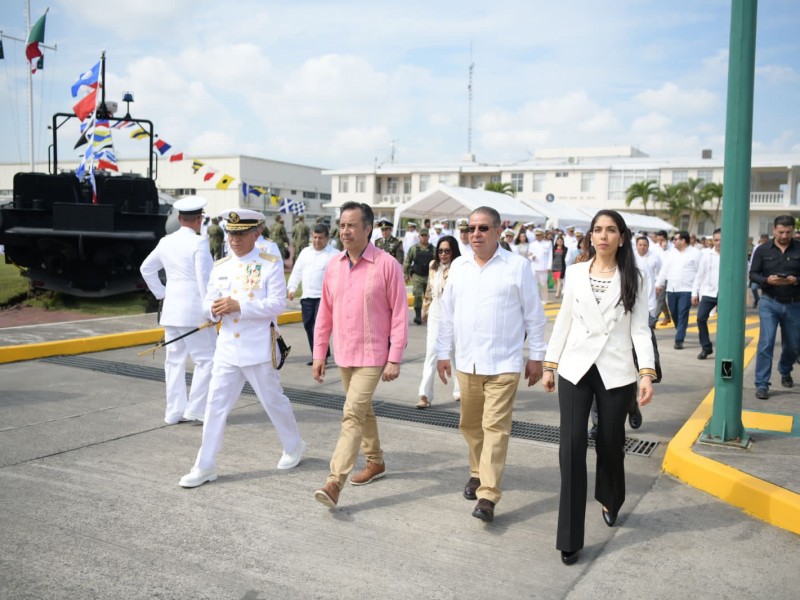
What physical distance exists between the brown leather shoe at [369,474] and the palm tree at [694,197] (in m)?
50.4

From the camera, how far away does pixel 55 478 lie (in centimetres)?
485

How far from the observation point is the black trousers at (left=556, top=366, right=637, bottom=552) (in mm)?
3773

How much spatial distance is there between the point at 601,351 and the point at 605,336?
0.09m

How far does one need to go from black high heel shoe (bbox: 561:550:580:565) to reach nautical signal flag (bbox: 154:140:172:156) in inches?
622

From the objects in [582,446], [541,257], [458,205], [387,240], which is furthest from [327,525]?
[458,205]

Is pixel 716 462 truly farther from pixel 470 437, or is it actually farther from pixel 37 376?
pixel 37 376

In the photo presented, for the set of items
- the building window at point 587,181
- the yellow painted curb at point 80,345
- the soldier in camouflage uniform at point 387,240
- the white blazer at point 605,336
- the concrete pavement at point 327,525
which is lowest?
the concrete pavement at point 327,525

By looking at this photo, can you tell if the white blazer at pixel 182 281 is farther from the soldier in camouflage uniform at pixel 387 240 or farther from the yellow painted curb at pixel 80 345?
the soldier in camouflage uniform at pixel 387 240

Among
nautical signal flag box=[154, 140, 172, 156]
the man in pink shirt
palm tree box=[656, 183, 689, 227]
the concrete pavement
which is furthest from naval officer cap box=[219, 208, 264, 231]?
palm tree box=[656, 183, 689, 227]

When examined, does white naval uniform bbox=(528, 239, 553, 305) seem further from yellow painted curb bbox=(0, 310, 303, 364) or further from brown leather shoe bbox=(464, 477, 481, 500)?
brown leather shoe bbox=(464, 477, 481, 500)

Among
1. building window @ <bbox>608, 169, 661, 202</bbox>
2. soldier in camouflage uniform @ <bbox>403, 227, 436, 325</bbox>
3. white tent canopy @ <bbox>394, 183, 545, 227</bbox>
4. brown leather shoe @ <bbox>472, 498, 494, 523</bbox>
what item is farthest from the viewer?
building window @ <bbox>608, 169, 661, 202</bbox>

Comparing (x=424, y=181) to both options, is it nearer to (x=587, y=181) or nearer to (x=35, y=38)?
(x=587, y=181)

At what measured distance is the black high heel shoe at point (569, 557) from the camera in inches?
147

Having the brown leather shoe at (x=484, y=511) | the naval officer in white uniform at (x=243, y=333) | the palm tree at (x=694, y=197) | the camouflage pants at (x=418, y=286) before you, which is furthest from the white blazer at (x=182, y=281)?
the palm tree at (x=694, y=197)
